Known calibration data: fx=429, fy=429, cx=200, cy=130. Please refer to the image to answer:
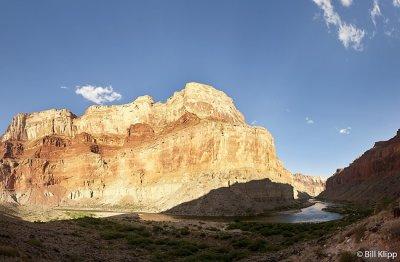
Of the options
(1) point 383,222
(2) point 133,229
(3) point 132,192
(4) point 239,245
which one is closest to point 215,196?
(3) point 132,192

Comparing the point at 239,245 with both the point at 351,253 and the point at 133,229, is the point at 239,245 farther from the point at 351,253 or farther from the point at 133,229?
the point at 351,253

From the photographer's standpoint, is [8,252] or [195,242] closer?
[8,252]

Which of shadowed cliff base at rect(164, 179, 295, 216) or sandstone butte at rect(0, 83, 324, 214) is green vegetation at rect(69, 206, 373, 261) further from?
sandstone butte at rect(0, 83, 324, 214)

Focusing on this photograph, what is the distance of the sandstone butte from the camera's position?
4941 inches

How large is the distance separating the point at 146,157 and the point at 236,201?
5651 cm

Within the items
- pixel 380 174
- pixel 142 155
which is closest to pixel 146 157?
pixel 142 155

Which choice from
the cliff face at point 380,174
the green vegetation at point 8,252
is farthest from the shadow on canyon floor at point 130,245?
the cliff face at point 380,174

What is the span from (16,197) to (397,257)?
17087cm

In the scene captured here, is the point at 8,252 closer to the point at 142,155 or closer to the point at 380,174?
the point at 142,155

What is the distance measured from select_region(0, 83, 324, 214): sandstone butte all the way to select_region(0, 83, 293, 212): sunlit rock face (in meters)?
0.37

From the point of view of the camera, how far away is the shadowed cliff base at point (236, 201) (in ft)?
331

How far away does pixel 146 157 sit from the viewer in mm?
153250

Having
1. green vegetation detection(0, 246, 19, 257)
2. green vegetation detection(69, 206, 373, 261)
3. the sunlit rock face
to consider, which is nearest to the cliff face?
the sunlit rock face

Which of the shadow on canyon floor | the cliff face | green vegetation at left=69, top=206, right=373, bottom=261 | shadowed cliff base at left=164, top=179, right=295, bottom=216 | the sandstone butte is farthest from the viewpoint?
the cliff face
